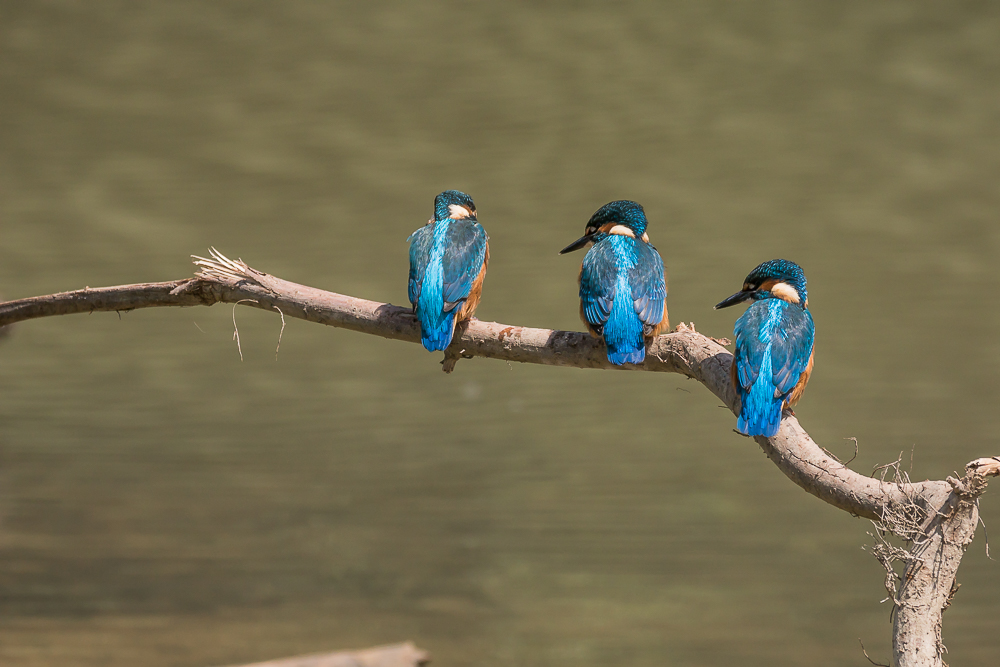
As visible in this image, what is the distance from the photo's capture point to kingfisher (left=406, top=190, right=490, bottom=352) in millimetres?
1670

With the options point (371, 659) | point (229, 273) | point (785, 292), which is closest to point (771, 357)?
point (785, 292)

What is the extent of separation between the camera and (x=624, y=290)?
162 cm

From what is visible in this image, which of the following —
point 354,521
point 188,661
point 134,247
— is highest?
point 134,247

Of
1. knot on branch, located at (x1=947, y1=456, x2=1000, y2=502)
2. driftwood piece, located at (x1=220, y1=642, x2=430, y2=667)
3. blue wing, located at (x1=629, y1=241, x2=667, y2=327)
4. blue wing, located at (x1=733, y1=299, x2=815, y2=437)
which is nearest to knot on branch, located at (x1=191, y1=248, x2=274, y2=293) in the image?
blue wing, located at (x1=629, y1=241, x2=667, y2=327)

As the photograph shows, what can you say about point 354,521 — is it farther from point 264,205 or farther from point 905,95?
point 905,95

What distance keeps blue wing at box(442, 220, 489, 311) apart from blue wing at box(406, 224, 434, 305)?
4cm

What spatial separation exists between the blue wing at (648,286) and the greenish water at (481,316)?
75.8 inches

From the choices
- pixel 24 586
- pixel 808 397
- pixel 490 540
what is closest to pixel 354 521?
pixel 490 540

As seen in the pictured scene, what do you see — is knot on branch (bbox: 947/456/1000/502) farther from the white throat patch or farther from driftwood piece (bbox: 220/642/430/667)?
driftwood piece (bbox: 220/642/430/667)

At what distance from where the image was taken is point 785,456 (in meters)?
1.36

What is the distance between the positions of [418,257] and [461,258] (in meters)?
0.10

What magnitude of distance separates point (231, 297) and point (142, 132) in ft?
8.43

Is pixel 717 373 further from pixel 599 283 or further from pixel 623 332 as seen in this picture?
pixel 599 283

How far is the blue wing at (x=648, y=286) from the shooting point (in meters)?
1.60
